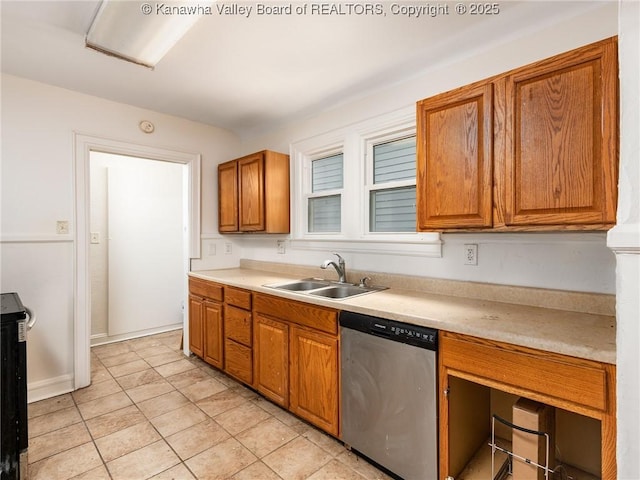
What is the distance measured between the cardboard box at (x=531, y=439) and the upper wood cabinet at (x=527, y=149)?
0.79 metres

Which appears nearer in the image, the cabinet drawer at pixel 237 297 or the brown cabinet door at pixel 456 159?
the brown cabinet door at pixel 456 159

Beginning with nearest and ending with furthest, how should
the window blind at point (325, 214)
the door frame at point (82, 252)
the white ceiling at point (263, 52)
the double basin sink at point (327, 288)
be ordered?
1. the white ceiling at point (263, 52)
2. the double basin sink at point (327, 288)
3. the door frame at point (82, 252)
4. the window blind at point (325, 214)

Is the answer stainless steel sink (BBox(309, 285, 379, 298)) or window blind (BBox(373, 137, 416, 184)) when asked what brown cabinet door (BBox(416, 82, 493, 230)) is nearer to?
window blind (BBox(373, 137, 416, 184))

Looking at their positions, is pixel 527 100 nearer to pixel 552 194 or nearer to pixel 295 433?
pixel 552 194

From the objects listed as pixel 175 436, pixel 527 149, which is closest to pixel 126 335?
pixel 175 436

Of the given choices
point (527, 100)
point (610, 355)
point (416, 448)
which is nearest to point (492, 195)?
point (527, 100)

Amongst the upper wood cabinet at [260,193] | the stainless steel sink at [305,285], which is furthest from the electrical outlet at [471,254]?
the upper wood cabinet at [260,193]

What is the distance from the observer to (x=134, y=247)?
3924 mm

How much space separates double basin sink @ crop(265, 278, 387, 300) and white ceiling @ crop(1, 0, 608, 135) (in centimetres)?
152

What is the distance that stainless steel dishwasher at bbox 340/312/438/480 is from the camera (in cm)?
150

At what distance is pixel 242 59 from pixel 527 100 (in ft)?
5.52

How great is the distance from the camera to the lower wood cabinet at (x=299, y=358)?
193 cm

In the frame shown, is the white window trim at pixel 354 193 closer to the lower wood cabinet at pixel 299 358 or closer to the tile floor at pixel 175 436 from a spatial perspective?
the lower wood cabinet at pixel 299 358

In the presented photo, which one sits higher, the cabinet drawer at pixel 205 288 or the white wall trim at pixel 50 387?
the cabinet drawer at pixel 205 288
